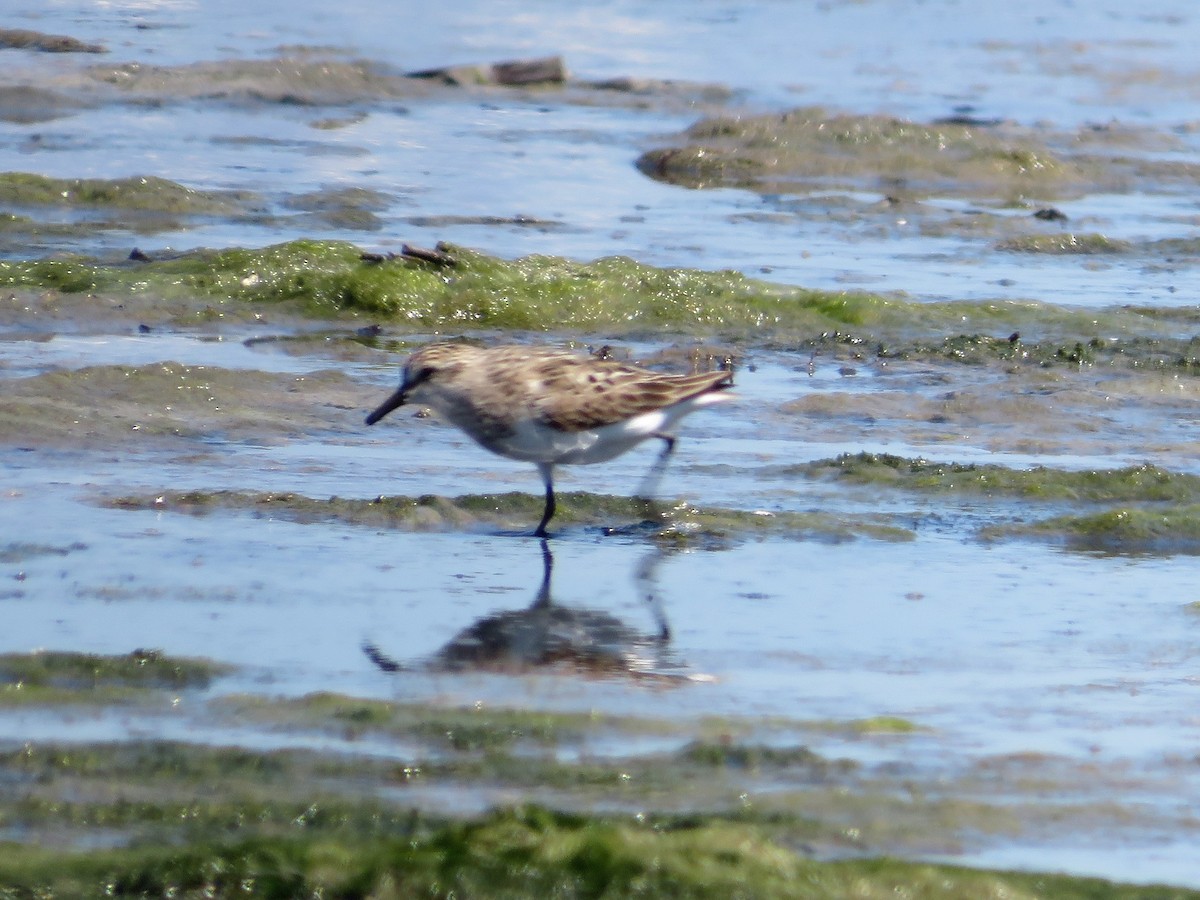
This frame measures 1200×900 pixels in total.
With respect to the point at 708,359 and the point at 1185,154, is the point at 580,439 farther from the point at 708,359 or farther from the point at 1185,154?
the point at 1185,154

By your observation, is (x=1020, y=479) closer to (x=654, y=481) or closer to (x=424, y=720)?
(x=654, y=481)

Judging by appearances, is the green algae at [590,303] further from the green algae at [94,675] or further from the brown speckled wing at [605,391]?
the green algae at [94,675]

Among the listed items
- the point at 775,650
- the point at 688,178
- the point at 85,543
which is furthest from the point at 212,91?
the point at 775,650

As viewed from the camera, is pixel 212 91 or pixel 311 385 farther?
pixel 212 91

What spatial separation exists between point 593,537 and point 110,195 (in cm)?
700

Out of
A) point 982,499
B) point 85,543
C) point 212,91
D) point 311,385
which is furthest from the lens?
point 212,91

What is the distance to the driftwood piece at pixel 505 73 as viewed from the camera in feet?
65.3

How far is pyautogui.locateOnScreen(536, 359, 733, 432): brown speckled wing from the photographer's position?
263 inches

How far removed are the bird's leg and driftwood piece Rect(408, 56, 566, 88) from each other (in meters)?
13.6

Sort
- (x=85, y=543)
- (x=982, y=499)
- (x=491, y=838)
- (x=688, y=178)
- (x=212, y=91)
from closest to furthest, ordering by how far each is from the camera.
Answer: (x=491, y=838)
(x=85, y=543)
(x=982, y=499)
(x=688, y=178)
(x=212, y=91)

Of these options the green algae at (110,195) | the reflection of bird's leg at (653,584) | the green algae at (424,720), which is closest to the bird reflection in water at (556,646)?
the reflection of bird's leg at (653,584)

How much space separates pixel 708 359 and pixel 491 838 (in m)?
5.94

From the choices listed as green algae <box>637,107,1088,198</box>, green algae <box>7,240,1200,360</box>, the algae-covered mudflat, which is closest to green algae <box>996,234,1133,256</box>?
the algae-covered mudflat

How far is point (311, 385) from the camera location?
854 centimetres
